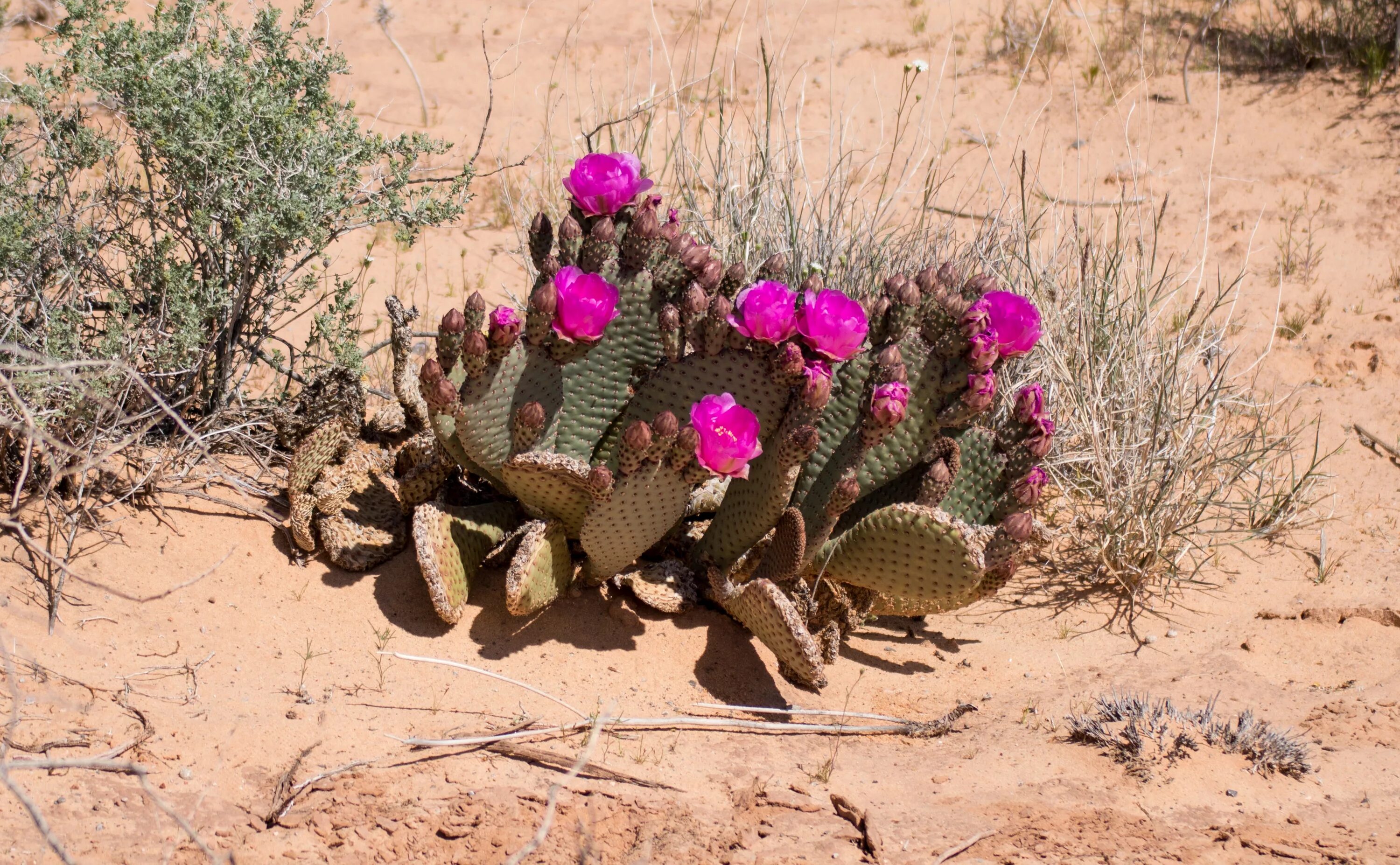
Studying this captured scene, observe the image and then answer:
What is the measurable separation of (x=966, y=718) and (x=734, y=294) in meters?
1.27

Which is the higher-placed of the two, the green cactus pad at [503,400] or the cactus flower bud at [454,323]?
the cactus flower bud at [454,323]

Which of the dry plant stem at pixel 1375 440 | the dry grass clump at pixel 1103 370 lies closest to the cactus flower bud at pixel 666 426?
the dry grass clump at pixel 1103 370

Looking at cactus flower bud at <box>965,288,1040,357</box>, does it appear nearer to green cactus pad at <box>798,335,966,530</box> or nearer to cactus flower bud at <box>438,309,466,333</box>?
green cactus pad at <box>798,335,966,530</box>

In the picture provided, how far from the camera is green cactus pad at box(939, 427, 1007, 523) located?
312 cm

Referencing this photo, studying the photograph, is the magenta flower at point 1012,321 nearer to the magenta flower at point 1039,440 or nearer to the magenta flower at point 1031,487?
the magenta flower at point 1039,440

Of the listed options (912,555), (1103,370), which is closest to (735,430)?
(912,555)

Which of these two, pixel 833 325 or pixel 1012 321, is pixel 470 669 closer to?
pixel 833 325

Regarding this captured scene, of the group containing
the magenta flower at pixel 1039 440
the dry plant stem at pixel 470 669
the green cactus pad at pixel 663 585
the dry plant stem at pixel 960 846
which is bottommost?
the dry plant stem at pixel 960 846

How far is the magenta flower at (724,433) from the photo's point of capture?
2.80m

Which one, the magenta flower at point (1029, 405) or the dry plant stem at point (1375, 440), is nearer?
the magenta flower at point (1029, 405)

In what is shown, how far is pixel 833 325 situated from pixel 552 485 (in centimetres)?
79

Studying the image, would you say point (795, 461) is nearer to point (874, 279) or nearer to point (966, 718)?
point (966, 718)

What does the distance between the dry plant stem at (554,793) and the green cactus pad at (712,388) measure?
0.71m

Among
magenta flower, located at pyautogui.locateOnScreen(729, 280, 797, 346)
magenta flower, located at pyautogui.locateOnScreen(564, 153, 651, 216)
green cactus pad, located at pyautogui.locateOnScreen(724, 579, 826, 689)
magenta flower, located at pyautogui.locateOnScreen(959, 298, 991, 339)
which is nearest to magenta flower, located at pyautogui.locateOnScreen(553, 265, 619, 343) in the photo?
magenta flower, located at pyautogui.locateOnScreen(564, 153, 651, 216)
